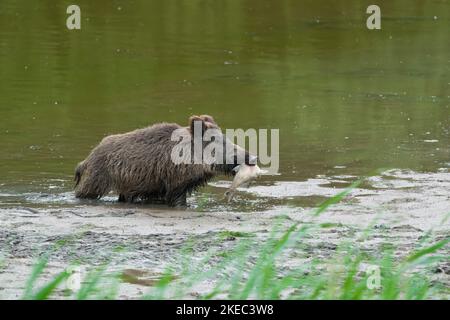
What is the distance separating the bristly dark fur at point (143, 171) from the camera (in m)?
11.6

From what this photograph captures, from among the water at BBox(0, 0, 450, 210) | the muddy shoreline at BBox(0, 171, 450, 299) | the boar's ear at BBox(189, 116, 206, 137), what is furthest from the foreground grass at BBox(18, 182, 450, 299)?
the water at BBox(0, 0, 450, 210)

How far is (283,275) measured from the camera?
320 inches

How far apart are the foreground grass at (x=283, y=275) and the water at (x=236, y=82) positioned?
2780 mm

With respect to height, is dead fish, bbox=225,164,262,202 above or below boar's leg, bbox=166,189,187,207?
above

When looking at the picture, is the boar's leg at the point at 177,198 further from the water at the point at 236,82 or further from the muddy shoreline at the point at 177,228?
the water at the point at 236,82

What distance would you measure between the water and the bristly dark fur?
1.27 feet

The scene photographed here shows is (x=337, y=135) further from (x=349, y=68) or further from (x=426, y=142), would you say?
(x=349, y=68)

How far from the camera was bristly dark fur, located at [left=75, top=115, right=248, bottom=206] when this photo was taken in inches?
456

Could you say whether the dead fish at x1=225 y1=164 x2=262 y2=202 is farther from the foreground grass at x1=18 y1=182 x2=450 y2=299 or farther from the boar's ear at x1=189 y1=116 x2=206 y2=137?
the foreground grass at x1=18 y1=182 x2=450 y2=299

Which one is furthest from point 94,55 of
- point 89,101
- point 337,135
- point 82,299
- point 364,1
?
point 82,299

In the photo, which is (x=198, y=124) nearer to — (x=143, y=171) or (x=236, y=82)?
(x=143, y=171)

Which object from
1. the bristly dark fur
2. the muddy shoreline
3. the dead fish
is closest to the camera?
the muddy shoreline

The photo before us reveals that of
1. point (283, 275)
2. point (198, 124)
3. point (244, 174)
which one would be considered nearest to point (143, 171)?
point (198, 124)

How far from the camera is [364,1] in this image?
95.9 feet
